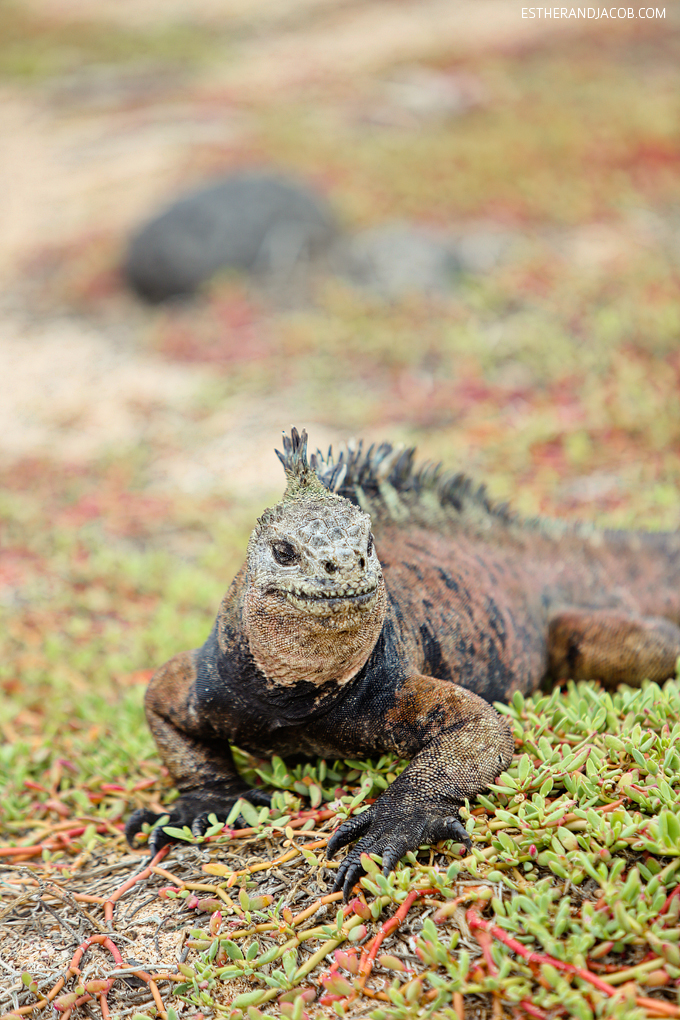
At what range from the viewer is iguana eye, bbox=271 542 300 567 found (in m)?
2.52

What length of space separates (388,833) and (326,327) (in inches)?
325

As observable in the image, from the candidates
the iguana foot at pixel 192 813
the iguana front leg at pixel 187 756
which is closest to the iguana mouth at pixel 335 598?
the iguana front leg at pixel 187 756

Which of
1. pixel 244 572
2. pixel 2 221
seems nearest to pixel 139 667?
pixel 244 572

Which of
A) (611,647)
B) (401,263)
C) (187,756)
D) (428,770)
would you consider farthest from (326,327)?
(428,770)

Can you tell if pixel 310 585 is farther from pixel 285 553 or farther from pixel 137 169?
pixel 137 169

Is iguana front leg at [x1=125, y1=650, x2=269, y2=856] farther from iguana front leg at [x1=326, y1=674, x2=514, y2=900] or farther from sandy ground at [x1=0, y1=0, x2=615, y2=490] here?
sandy ground at [x1=0, y1=0, x2=615, y2=490]

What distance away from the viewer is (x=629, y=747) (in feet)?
8.67

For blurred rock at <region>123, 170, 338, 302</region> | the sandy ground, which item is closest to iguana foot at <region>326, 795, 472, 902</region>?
the sandy ground

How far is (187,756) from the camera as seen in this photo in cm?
312

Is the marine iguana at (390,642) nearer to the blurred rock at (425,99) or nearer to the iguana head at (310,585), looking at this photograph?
the iguana head at (310,585)

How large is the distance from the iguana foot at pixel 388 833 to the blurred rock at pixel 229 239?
999cm

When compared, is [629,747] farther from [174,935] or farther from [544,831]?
[174,935]

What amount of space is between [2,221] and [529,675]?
666 inches

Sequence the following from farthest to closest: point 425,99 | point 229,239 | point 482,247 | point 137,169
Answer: point 425,99, point 137,169, point 229,239, point 482,247
